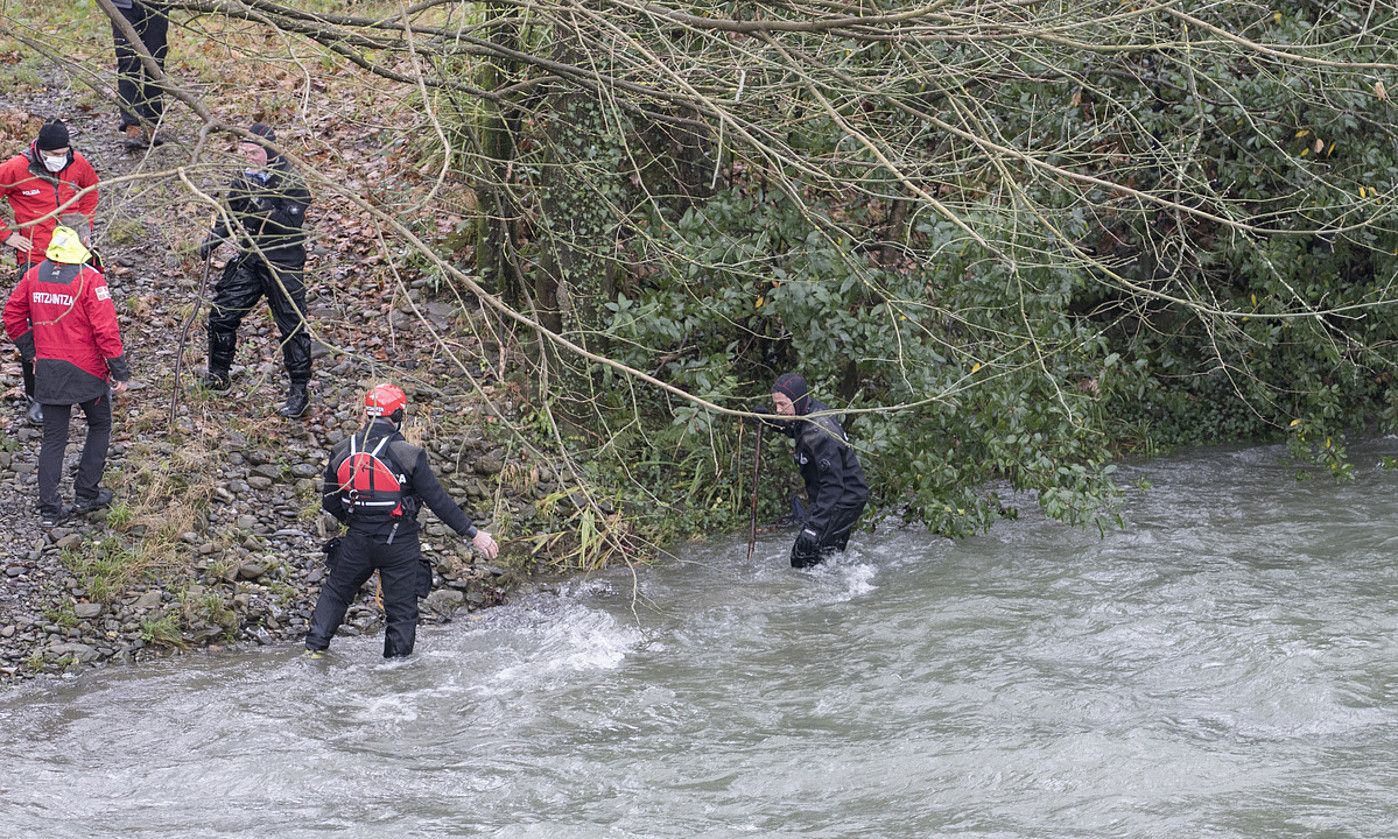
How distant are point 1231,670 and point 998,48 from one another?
14.6 feet

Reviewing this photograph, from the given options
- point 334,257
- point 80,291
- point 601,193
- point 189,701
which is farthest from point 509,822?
point 334,257

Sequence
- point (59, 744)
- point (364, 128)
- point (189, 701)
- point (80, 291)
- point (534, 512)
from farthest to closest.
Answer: point (364, 128), point (534, 512), point (80, 291), point (189, 701), point (59, 744)

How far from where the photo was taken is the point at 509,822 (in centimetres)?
650

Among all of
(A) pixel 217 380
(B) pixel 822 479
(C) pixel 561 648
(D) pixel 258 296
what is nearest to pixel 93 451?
(A) pixel 217 380

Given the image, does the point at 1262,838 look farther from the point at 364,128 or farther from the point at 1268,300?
the point at 364,128

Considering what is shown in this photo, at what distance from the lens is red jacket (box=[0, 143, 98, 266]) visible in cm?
995

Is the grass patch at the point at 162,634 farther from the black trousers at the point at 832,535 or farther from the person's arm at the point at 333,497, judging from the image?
the black trousers at the point at 832,535

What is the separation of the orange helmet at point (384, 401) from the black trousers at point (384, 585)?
71cm

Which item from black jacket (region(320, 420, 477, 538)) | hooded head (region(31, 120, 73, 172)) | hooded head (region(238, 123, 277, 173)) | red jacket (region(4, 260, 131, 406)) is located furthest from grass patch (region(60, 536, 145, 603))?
hooded head (region(31, 120, 73, 172))

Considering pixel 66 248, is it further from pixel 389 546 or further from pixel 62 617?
pixel 389 546

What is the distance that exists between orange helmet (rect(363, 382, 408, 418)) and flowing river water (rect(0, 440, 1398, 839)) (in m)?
1.54

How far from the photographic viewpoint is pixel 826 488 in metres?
10.0

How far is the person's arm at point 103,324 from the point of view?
29.7 feet

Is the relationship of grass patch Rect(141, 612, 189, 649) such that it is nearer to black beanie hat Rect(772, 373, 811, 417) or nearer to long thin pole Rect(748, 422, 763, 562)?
long thin pole Rect(748, 422, 763, 562)
